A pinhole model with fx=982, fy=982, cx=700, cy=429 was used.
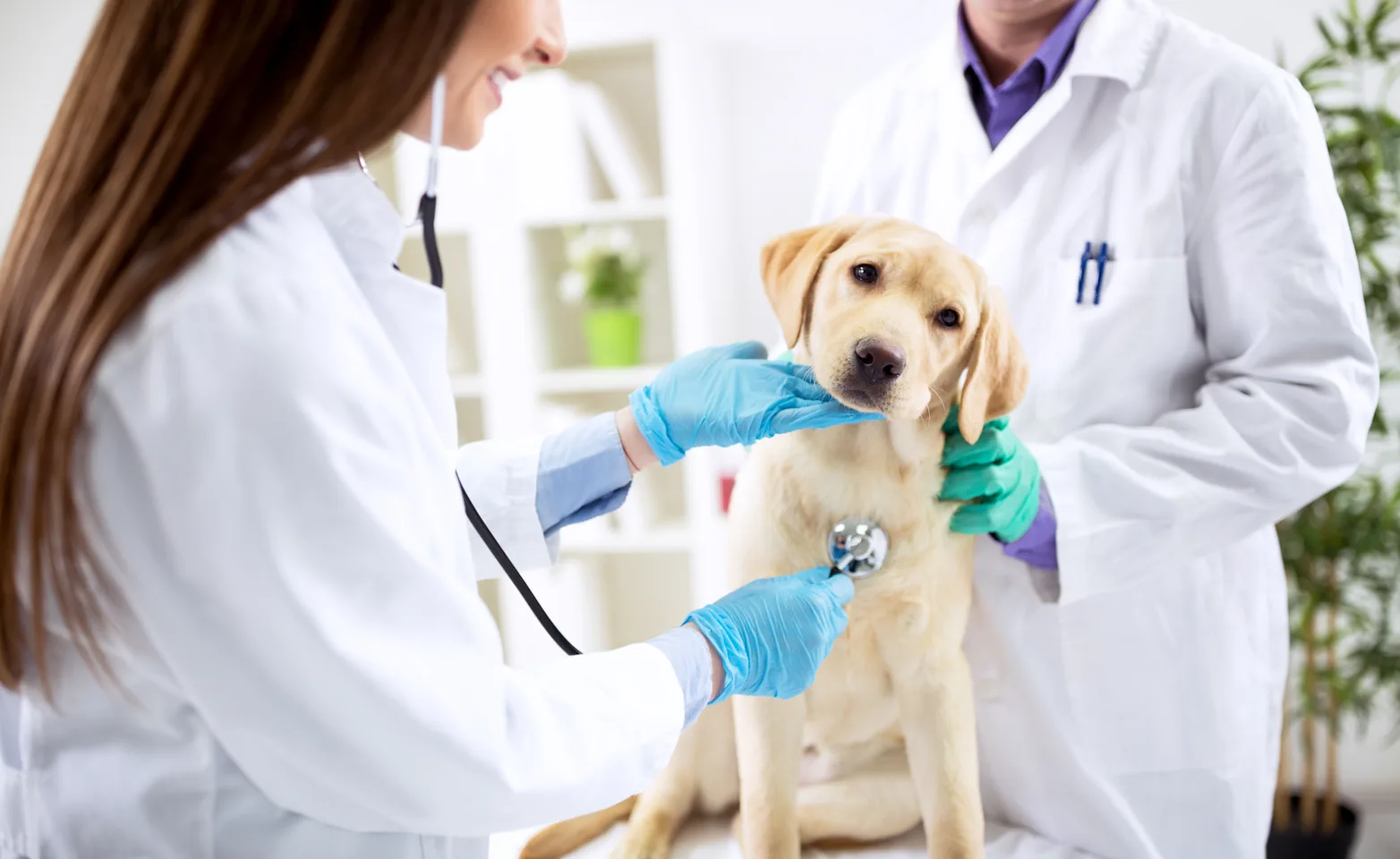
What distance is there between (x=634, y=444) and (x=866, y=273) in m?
0.38

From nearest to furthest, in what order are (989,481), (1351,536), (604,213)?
(989,481) → (1351,536) → (604,213)

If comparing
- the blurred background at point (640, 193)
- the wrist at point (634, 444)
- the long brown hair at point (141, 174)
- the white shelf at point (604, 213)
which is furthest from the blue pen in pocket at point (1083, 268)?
the white shelf at point (604, 213)

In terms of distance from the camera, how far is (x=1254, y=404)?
1.11 m

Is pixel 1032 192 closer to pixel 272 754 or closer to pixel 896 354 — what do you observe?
pixel 896 354

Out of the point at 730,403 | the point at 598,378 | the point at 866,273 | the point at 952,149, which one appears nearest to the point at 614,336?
the point at 598,378

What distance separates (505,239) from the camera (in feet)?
9.70

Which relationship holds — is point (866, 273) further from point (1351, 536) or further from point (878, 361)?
point (1351, 536)

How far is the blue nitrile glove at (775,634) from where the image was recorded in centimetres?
94

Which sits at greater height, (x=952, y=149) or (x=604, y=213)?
(x=604, y=213)

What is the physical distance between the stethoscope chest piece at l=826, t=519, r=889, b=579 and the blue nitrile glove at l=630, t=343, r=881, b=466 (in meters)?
0.11

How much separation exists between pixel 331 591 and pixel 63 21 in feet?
11.5

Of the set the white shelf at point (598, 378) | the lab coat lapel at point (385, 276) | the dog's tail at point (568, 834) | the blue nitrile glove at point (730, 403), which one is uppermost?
the lab coat lapel at point (385, 276)

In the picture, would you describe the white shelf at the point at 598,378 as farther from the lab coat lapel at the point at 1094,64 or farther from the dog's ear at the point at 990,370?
the dog's ear at the point at 990,370

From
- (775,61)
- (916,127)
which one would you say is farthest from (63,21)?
(916,127)
